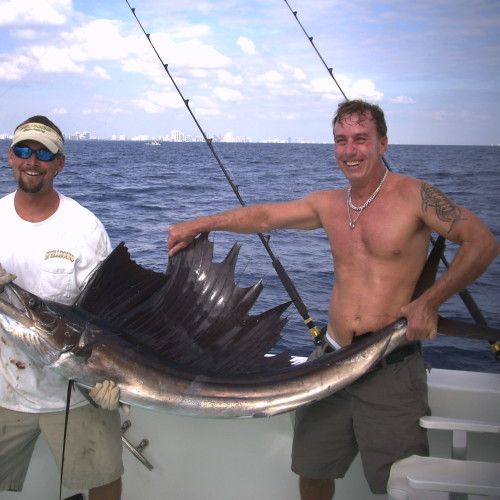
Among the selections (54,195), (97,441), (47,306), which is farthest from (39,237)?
(97,441)

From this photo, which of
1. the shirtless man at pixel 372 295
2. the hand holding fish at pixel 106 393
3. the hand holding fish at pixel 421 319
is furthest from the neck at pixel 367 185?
the hand holding fish at pixel 106 393

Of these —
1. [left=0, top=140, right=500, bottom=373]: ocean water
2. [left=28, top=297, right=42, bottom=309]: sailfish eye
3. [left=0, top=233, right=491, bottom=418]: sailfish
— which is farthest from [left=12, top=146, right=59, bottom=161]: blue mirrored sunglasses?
[left=0, top=140, right=500, bottom=373]: ocean water

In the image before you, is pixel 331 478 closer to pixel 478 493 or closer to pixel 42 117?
pixel 478 493

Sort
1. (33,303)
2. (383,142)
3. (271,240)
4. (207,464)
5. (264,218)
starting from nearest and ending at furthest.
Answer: (33,303) → (383,142) → (264,218) → (207,464) → (271,240)

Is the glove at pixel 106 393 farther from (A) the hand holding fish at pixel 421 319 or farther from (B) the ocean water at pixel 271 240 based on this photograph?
(A) the hand holding fish at pixel 421 319

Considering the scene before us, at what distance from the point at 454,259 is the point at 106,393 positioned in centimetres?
110

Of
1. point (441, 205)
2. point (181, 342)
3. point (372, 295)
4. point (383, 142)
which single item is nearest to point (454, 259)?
point (441, 205)

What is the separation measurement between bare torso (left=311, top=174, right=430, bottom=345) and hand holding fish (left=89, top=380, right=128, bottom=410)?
30.9 inches

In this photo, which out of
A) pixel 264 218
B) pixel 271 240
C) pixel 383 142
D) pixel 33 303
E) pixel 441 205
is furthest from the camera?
pixel 271 240

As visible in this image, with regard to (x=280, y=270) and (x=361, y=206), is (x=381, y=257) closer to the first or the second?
(x=361, y=206)

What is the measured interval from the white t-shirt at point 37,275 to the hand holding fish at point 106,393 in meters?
0.24

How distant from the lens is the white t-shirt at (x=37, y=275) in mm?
1898

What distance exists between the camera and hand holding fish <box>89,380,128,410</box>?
172cm

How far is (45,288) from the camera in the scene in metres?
1.91
